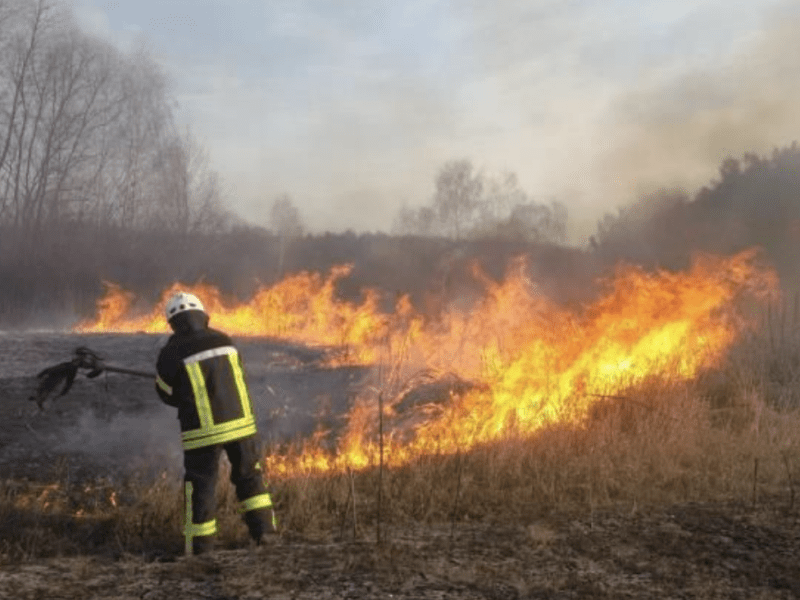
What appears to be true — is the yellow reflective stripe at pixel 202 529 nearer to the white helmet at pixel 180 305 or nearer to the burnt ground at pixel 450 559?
the burnt ground at pixel 450 559

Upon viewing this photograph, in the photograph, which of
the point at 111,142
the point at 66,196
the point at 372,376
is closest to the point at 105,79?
the point at 111,142

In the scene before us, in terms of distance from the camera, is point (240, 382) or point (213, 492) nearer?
point (213, 492)

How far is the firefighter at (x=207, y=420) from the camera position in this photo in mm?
5227

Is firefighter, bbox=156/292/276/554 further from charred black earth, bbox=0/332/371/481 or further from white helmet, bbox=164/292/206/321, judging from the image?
charred black earth, bbox=0/332/371/481

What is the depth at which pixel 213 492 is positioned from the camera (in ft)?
17.4

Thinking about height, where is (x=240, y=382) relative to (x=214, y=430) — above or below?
above

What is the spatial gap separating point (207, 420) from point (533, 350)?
5.71 meters

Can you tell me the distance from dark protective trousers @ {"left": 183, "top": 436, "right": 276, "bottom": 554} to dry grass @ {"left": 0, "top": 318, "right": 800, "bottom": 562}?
14.4 inches

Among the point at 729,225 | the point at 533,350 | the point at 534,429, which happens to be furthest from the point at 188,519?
the point at 729,225

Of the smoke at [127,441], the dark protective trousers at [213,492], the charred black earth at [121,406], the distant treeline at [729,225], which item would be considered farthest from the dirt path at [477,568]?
the distant treeline at [729,225]

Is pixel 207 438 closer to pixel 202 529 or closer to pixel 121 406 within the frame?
pixel 202 529

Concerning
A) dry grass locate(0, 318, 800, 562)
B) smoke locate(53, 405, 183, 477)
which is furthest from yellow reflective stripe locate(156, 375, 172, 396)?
smoke locate(53, 405, 183, 477)

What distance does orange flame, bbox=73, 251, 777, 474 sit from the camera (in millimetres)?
8547

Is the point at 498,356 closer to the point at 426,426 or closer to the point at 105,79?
the point at 426,426
